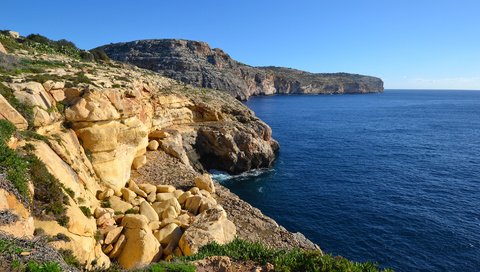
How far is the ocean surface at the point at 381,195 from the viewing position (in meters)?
29.7

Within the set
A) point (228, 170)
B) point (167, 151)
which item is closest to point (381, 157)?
point (228, 170)

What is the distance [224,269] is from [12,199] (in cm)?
923

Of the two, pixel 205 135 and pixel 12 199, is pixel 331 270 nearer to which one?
pixel 12 199

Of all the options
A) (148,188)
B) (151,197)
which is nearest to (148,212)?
(151,197)

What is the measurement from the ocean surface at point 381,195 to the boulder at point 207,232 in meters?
11.3

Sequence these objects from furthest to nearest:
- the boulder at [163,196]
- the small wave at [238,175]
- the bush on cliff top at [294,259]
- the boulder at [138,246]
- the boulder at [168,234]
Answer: the small wave at [238,175], the boulder at [163,196], the boulder at [168,234], the boulder at [138,246], the bush on cliff top at [294,259]

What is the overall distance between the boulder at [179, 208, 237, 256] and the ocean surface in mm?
11349

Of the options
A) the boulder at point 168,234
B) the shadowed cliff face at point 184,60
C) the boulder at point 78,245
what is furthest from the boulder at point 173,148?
the shadowed cliff face at point 184,60

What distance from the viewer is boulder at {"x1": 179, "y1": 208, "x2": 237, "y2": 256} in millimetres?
19812

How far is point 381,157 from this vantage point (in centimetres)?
5712

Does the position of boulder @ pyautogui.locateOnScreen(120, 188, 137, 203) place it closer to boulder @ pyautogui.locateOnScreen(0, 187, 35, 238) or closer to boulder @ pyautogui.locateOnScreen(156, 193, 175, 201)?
boulder @ pyautogui.locateOnScreen(156, 193, 175, 201)

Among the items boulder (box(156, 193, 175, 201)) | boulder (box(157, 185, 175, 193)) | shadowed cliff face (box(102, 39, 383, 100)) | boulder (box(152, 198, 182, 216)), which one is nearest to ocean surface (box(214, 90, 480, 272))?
boulder (box(157, 185, 175, 193))

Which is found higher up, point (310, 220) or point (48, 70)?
point (48, 70)

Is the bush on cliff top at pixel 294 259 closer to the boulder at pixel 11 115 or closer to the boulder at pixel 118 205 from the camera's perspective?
the boulder at pixel 118 205
